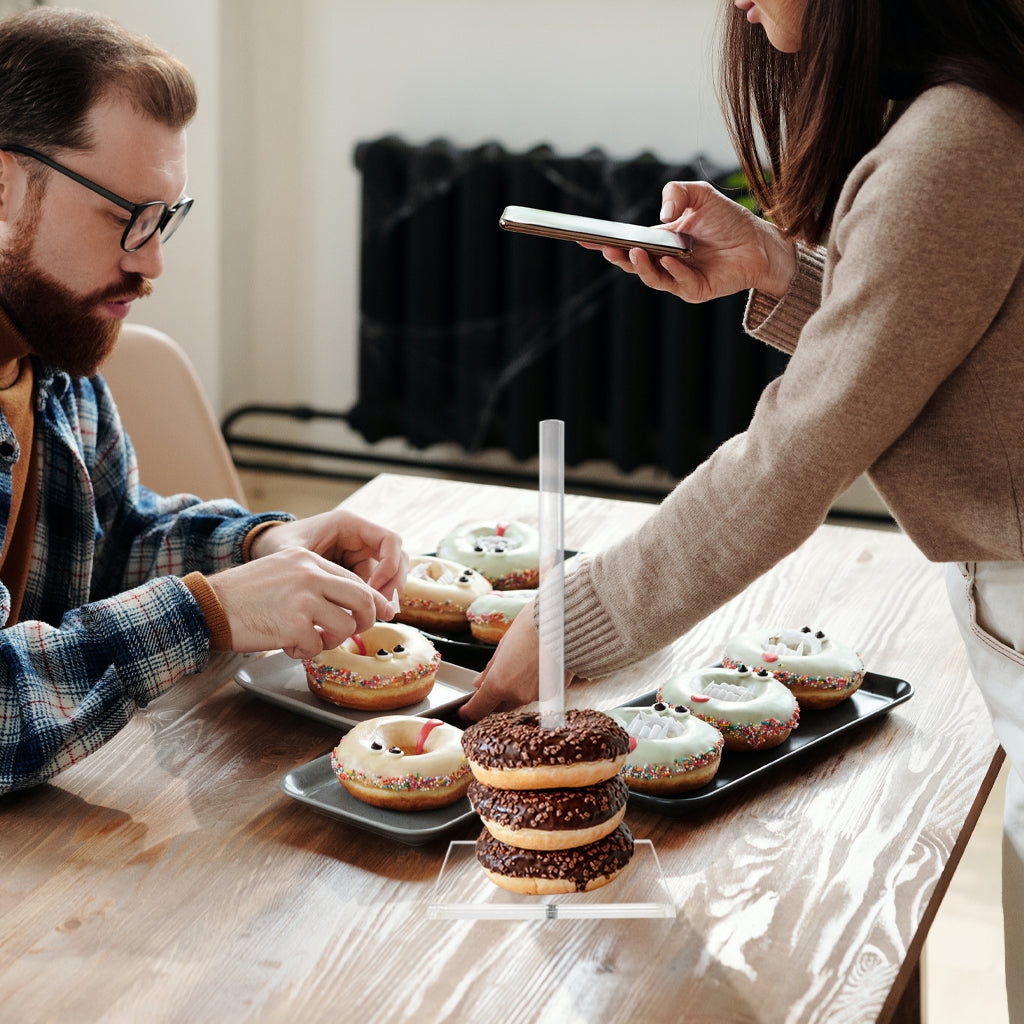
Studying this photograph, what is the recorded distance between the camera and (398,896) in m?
0.85

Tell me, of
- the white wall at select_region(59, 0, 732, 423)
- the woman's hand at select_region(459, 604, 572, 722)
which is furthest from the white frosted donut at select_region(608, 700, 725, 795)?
the white wall at select_region(59, 0, 732, 423)

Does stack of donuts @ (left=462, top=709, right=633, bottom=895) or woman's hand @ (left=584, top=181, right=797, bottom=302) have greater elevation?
woman's hand @ (left=584, top=181, right=797, bottom=302)

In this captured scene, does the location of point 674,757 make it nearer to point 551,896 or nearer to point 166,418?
point 551,896

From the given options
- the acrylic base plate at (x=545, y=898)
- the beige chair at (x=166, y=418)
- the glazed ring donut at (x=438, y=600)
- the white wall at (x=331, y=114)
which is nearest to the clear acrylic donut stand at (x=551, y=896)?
the acrylic base plate at (x=545, y=898)

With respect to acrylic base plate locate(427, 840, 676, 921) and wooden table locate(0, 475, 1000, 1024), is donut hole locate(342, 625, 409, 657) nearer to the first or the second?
wooden table locate(0, 475, 1000, 1024)

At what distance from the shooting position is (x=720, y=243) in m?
1.27

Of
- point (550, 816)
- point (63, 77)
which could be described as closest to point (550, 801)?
point (550, 816)

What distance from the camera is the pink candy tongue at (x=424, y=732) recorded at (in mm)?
1016

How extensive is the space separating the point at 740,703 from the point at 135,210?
32.3 inches

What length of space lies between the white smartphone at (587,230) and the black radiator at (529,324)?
200cm

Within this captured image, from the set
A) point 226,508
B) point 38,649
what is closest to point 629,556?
point 38,649

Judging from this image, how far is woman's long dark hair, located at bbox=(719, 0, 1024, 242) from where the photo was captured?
843 mm

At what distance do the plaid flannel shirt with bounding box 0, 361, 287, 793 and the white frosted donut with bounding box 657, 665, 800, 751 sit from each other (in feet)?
1.48

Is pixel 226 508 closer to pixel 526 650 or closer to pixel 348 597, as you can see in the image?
pixel 348 597
